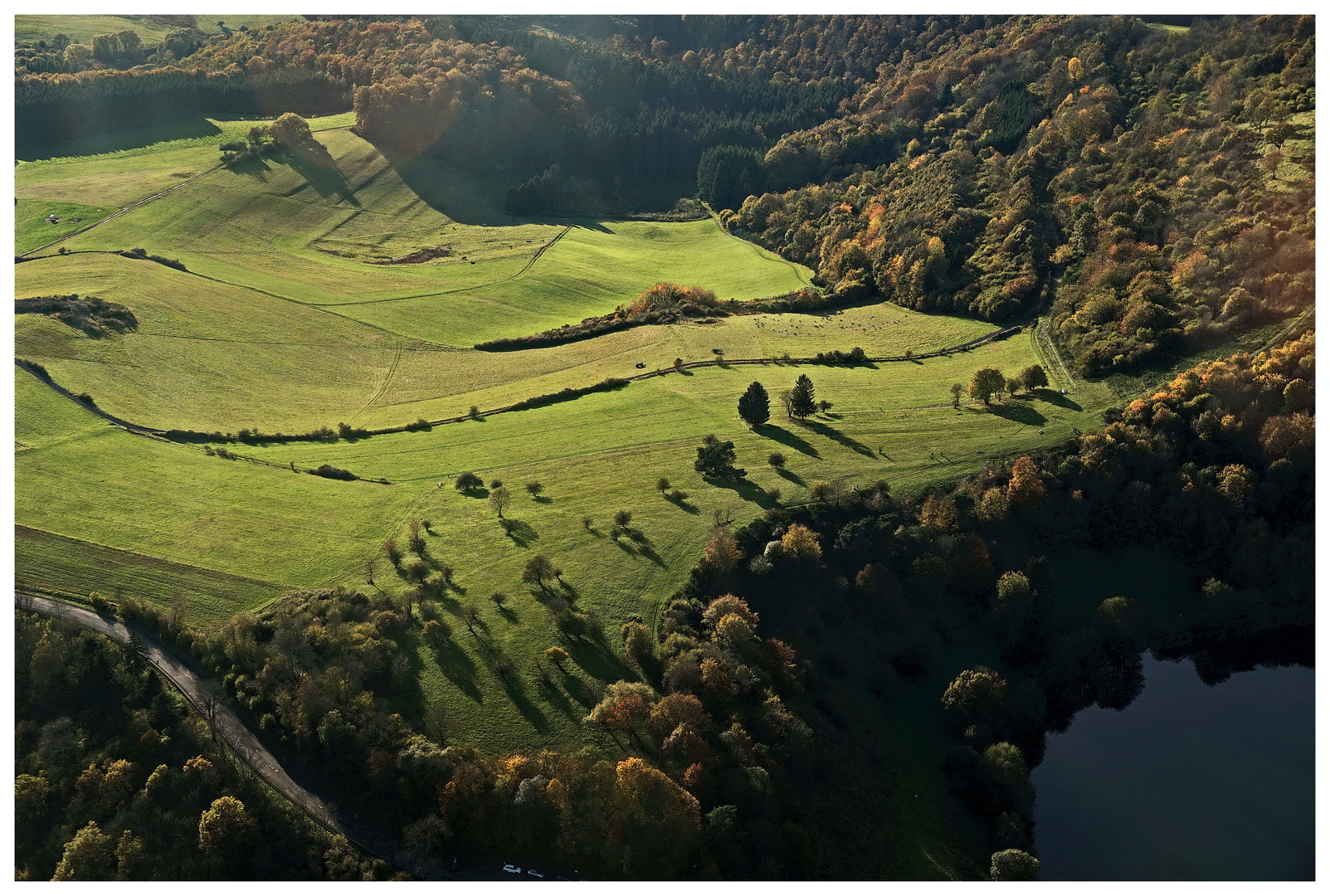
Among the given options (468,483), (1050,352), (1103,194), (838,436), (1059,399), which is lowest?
(468,483)

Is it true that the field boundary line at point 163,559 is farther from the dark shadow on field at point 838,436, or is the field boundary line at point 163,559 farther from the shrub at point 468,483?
the dark shadow on field at point 838,436

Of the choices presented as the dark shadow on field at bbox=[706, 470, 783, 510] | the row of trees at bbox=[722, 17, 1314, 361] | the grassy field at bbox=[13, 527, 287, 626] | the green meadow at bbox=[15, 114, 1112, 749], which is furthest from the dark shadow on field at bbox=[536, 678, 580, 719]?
the row of trees at bbox=[722, 17, 1314, 361]

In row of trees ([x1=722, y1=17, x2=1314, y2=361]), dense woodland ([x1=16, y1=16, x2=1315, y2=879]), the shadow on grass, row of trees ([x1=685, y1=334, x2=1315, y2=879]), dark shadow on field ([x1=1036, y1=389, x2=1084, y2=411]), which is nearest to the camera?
dense woodland ([x1=16, y1=16, x2=1315, y2=879])

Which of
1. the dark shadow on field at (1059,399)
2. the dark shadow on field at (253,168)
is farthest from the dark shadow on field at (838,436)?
the dark shadow on field at (253,168)

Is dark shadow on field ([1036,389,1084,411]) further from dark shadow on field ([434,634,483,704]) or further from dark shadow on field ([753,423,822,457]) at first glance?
dark shadow on field ([434,634,483,704])

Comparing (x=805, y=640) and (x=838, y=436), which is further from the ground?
(x=838, y=436)

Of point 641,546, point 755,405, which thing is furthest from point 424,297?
point 641,546

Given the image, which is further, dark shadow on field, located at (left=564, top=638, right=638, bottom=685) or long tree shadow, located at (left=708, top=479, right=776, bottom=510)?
long tree shadow, located at (left=708, top=479, right=776, bottom=510)

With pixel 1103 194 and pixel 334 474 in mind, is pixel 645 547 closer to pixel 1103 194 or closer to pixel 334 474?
pixel 334 474
